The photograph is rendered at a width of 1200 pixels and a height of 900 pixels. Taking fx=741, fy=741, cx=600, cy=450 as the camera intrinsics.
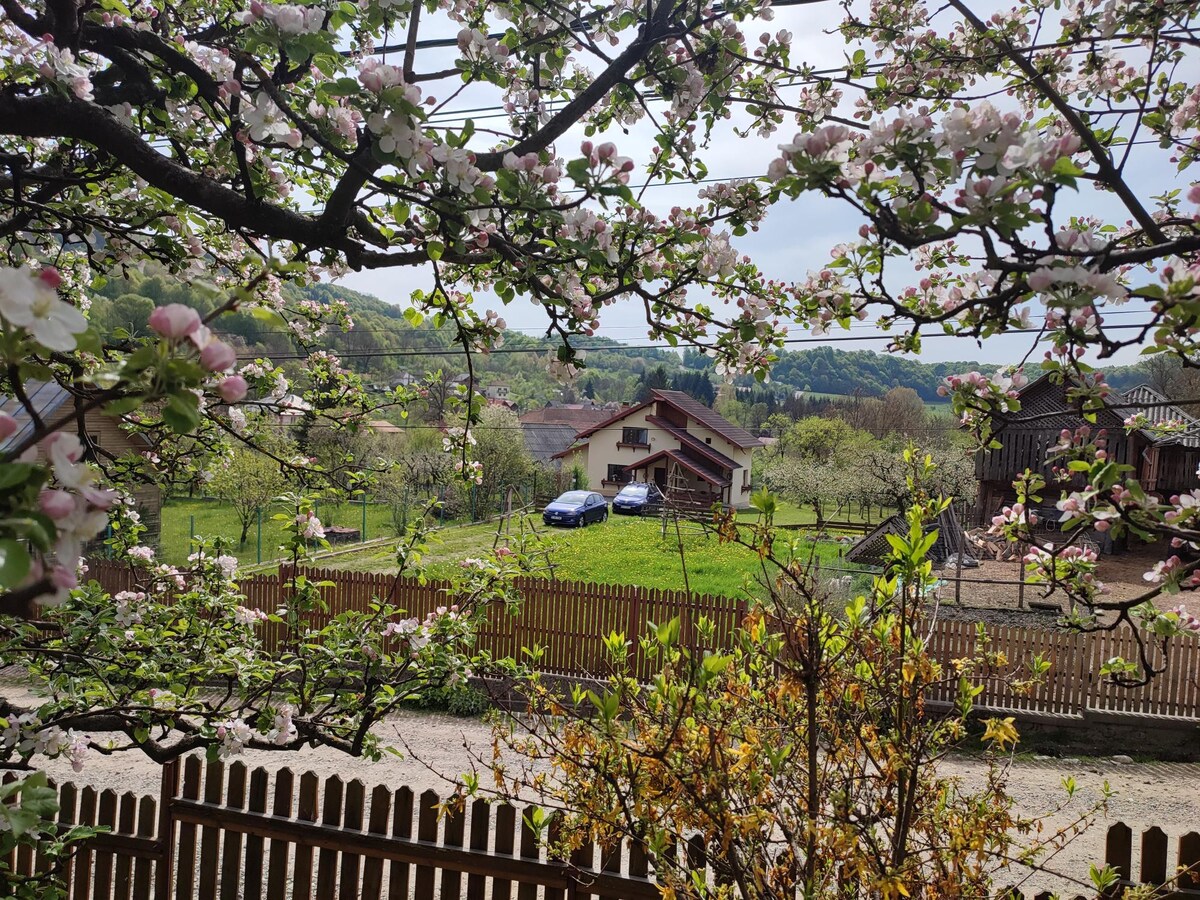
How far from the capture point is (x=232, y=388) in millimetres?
892

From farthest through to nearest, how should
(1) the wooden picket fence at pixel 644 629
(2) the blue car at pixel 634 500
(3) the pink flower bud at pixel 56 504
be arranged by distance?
(2) the blue car at pixel 634 500, (1) the wooden picket fence at pixel 644 629, (3) the pink flower bud at pixel 56 504

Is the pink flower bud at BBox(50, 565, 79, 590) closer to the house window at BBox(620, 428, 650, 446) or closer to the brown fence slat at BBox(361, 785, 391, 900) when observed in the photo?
the brown fence slat at BBox(361, 785, 391, 900)

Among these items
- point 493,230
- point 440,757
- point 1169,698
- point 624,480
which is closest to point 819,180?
point 493,230

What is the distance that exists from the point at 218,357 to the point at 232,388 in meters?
0.12

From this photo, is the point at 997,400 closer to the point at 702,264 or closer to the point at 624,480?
→ the point at 702,264

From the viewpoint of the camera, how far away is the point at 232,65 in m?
2.18

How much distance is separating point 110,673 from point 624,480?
33.3 metres

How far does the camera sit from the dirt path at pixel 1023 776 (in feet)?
19.5

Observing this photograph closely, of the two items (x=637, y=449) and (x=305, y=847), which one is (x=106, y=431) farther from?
(x=637, y=449)

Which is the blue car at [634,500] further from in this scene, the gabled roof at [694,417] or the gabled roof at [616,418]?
the gabled roof at [616,418]

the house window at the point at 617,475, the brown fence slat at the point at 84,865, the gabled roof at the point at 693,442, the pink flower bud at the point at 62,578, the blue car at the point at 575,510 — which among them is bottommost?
the brown fence slat at the point at 84,865

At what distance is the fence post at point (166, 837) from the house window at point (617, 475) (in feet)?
106

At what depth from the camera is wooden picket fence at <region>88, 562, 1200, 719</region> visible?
7480 millimetres

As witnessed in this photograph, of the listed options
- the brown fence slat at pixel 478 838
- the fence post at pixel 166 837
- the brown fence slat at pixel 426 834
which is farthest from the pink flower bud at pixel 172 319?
the fence post at pixel 166 837
